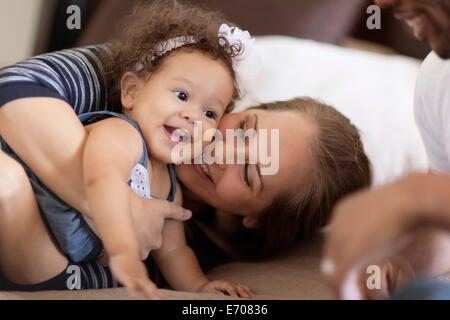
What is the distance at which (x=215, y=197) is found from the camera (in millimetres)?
780

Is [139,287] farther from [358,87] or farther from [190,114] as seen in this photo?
[358,87]

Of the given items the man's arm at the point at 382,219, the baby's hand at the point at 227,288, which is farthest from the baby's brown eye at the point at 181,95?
the man's arm at the point at 382,219

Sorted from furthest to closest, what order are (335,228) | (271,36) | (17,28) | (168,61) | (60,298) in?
(271,36)
(17,28)
(168,61)
(60,298)
(335,228)

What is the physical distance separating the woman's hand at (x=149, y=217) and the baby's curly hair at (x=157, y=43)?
211 mm

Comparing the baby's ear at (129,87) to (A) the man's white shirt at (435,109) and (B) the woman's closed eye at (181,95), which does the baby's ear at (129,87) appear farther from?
(A) the man's white shirt at (435,109)

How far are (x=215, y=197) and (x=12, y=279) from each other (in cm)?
30

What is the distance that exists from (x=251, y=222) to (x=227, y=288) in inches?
6.1

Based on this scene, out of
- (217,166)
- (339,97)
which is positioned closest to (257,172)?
(217,166)

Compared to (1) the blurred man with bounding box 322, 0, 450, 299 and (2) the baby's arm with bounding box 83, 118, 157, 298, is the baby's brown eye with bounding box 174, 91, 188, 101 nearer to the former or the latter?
(2) the baby's arm with bounding box 83, 118, 157, 298

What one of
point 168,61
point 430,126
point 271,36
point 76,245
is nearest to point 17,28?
point 168,61

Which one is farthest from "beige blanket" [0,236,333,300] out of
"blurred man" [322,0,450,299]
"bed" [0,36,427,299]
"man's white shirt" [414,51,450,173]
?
"man's white shirt" [414,51,450,173]

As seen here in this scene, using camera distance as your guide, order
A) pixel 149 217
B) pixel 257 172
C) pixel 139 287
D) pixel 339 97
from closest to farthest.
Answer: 1. pixel 139 287
2. pixel 149 217
3. pixel 257 172
4. pixel 339 97

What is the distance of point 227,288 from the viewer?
0.70 meters
